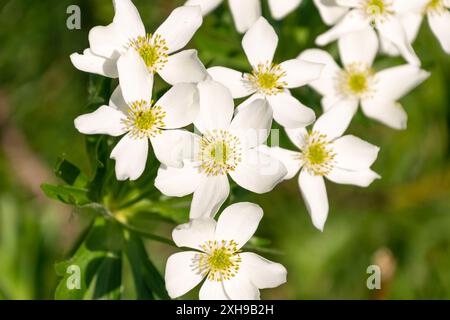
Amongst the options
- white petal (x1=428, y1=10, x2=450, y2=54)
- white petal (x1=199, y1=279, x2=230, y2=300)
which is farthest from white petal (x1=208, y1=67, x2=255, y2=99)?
white petal (x1=428, y1=10, x2=450, y2=54)

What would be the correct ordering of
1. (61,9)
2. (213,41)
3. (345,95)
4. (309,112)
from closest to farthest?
(309,112)
(345,95)
(213,41)
(61,9)

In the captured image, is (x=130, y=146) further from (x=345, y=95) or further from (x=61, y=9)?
(x=61, y=9)

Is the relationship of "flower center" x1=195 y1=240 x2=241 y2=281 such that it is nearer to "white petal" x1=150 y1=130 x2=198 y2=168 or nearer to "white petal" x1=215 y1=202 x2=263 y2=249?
"white petal" x1=215 y1=202 x2=263 y2=249

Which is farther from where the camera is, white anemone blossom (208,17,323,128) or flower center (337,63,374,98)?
flower center (337,63,374,98)

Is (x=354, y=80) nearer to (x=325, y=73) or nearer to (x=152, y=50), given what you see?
(x=325, y=73)

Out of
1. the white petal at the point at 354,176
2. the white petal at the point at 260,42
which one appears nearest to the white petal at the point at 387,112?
the white petal at the point at 354,176
